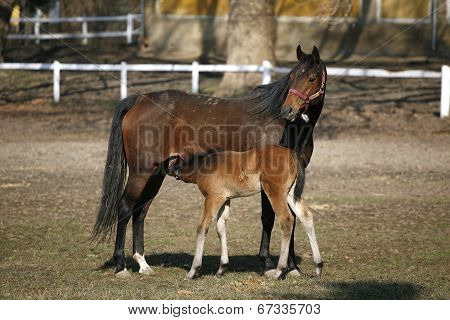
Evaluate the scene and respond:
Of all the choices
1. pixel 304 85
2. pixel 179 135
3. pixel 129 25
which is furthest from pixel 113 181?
pixel 129 25

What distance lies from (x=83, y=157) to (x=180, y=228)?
6806 mm

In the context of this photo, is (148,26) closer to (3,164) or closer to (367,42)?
(367,42)

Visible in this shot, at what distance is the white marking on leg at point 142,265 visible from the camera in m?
9.63

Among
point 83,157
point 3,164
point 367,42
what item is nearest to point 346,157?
point 83,157

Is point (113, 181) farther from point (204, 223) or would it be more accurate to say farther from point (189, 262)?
point (204, 223)

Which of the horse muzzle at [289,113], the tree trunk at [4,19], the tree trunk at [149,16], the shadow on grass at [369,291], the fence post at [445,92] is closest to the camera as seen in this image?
the shadow on grass at [369,291]

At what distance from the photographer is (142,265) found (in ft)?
31.8

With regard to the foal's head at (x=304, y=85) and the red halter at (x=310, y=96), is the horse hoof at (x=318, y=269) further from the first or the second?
the red halter at (x=310, y=96)

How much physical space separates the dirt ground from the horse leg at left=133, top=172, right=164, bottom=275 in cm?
24

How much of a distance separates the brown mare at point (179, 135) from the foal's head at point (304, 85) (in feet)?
0.05

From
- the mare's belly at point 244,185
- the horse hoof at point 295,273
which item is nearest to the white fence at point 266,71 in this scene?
the horse hoof at point 295,273

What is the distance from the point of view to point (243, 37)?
985 inches

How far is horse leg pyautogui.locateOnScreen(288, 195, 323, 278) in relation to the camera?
361 inches

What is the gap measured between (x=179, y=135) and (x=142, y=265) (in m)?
1.50
